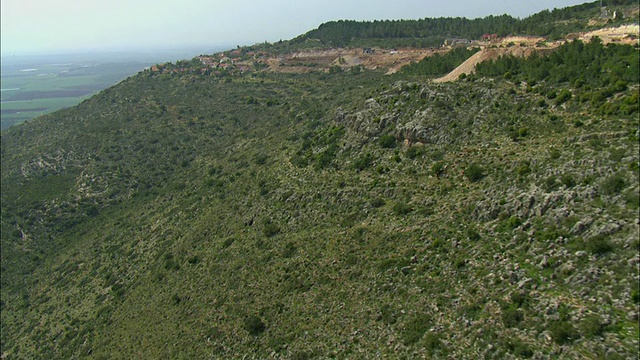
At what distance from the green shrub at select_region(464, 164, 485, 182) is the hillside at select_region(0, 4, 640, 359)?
0.13 meters

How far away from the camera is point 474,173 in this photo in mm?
29875

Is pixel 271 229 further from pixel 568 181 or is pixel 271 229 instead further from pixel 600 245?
pixel 600 245

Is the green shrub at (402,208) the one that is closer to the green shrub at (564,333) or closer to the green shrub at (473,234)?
the green shrub at (473,234)

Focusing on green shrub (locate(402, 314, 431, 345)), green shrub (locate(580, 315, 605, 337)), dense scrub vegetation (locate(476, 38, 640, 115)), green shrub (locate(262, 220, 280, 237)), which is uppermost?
dense scrub vegetation (locate(476, 38, 640, 115))

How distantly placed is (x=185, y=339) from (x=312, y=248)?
1293 centimetres

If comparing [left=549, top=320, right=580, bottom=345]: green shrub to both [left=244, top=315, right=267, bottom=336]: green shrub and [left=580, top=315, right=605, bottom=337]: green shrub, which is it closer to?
[left=580, top=315, right=605, bottom=337]: green shrub

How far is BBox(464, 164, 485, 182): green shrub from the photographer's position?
2983 cm

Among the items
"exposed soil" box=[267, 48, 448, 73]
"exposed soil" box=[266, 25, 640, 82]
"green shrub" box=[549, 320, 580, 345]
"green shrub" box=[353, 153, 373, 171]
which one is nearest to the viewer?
Result: "green shrub" box=[549, 320, 580, 345]

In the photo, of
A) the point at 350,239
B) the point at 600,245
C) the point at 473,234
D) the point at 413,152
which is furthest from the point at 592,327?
the point at 413,152

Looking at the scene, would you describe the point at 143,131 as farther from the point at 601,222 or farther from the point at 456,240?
the point at 601,222

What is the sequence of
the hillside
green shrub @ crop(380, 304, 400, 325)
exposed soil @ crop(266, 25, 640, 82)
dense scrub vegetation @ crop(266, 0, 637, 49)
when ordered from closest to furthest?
1. the hillside
2. green shrub @ crop(380, 304, 400, 325)
3. exposed soil @ crop(266, 25, 640, 82)
4. dense scrub vegetation @ crop(266, 0, 637, 49)

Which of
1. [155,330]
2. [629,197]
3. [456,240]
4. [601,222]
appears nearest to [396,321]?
[456,240]

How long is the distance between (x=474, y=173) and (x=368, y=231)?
31.5ft

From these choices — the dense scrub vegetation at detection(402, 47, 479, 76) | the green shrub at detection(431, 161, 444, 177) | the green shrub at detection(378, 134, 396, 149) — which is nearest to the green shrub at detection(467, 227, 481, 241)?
the green shrub at detection(431, 161, 444, 177)
